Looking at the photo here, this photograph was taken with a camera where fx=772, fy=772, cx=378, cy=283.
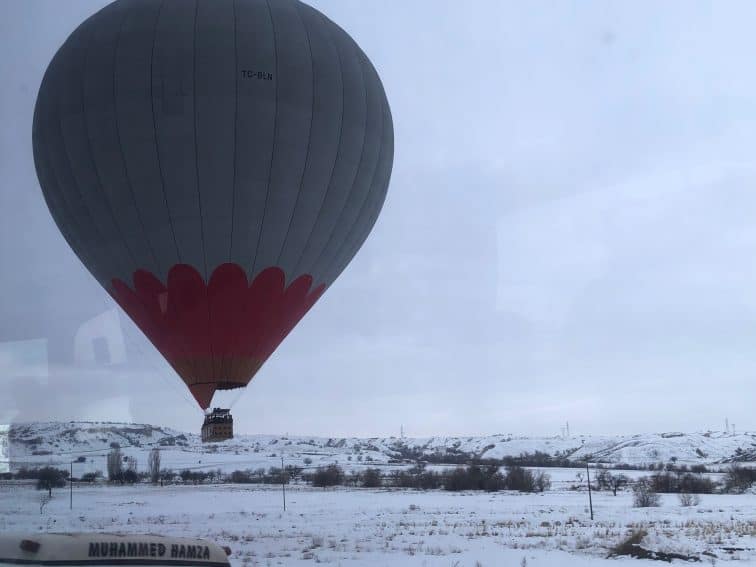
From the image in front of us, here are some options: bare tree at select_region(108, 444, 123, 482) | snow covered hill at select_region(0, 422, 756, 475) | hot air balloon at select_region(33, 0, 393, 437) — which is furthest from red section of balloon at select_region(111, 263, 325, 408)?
bare tree at select_region(108, 444, 123, 482)

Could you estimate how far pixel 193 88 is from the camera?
47.3ft

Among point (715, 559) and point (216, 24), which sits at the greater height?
point (216, 24)

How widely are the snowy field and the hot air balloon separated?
194 inches

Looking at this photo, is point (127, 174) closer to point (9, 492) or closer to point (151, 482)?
point (9, 492)

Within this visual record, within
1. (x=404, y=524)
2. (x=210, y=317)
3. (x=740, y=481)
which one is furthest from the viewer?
(x=740, y=481)

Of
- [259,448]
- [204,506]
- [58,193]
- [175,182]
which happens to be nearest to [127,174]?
[175,182]

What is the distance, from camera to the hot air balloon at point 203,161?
47.7ft

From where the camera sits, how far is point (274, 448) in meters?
125

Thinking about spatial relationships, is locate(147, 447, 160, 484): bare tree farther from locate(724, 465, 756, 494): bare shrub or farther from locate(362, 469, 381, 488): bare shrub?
locate(724, 465, 756, 494): bare shrub

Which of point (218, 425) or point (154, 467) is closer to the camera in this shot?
point (218, 425)

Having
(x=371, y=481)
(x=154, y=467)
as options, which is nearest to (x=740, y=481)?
(x=371, y=481)

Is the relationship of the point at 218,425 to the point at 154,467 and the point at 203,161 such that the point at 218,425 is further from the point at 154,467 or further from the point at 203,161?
the point at 154,467

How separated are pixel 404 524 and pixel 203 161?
1606cm

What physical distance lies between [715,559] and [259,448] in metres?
111
